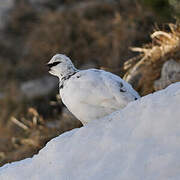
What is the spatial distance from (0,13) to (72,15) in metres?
2.74

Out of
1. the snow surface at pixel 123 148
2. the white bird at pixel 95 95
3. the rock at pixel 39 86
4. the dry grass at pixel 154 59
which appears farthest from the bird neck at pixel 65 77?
the rock at pixel 39 86

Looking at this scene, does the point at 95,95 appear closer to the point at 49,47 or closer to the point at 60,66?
the point at 60,66

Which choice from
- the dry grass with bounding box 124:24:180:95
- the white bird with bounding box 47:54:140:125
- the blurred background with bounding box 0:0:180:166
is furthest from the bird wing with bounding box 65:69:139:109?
the blurred background with bounding box 0:0:180:166

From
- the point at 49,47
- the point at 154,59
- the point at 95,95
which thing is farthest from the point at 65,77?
the point at 49,47

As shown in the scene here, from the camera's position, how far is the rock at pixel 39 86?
11.5 meters

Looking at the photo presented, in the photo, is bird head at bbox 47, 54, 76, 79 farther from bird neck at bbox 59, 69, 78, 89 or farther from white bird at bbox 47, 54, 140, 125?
white bird at bbox 47, 54, 140, 125

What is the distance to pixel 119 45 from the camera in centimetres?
1052

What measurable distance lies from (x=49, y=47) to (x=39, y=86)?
1133 millimetres

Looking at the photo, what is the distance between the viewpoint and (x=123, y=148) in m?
2.94

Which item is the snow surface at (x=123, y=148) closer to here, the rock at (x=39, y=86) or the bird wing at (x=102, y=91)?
the bird wing at (x=102, y=91)

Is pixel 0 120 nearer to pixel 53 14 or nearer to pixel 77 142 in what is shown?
pixel 53 14

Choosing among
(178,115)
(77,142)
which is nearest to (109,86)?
(77,142)

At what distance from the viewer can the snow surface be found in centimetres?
274

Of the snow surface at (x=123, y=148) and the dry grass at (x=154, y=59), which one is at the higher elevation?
the snow surface at (x=123, y=148)
